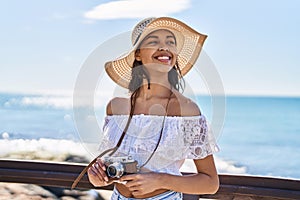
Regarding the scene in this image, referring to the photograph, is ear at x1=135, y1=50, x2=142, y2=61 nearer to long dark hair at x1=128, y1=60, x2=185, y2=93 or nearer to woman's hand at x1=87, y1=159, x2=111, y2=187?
long dark hair at x1=128, y1=60, x2=185, y2=93

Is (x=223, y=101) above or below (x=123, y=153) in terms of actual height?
above

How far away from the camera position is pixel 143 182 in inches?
43.7

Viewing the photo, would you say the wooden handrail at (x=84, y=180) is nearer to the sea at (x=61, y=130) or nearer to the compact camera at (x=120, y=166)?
the sea at (x=61, y=130)

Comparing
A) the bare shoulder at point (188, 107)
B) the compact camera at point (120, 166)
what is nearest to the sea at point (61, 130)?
the bare shoulder at point (188, 107)

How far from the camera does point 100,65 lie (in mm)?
1204

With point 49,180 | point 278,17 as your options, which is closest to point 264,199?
point 49,180

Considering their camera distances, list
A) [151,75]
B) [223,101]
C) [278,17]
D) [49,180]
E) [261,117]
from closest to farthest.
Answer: [223,101]
[151,75]
[49,180]
[278,17]
[261,117]

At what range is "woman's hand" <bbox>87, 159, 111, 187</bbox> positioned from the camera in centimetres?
115

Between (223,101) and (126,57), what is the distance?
0.35 m

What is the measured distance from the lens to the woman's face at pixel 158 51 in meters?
1.25

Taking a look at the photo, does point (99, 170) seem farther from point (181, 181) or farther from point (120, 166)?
point (181, 181)

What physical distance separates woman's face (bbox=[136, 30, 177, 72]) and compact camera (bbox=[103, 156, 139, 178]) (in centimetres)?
29

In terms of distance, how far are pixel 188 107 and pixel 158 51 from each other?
0.59 feet

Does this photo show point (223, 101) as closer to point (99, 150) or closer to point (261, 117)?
point (99, 150)
